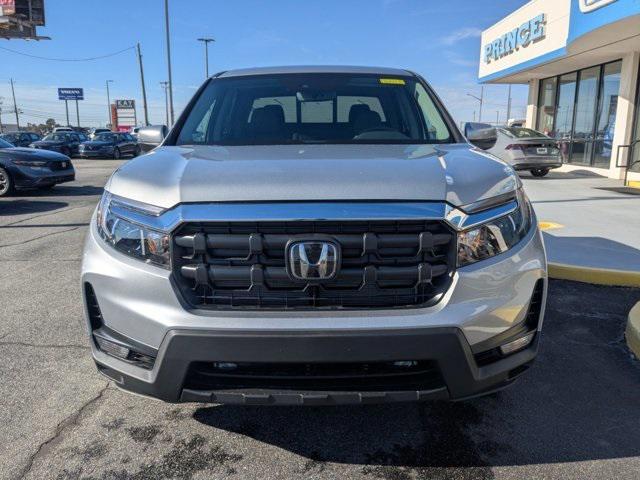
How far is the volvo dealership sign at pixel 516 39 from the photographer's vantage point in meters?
17.1

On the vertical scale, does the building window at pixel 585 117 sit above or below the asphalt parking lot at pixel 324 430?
above

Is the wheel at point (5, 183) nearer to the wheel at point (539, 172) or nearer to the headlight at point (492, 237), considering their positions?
the headlight at point (492, 237)

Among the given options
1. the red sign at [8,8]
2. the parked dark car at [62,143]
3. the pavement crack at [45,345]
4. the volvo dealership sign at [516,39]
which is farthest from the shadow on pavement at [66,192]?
the red sign at [8,8]

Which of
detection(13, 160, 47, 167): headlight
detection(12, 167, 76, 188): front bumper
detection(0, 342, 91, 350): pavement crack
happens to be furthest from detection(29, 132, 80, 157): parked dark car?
detection(0, 342, 91, 350): pavement crack

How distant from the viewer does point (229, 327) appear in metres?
2.01

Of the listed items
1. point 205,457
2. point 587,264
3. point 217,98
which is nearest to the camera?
point 205,457

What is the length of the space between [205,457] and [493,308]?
4.78ft

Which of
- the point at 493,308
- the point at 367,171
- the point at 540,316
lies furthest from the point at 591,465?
the point at 367,171

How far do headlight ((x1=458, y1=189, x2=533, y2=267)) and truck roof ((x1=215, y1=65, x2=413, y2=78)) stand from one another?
74.3 inches

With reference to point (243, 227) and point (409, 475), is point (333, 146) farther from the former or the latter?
point (409, 475)

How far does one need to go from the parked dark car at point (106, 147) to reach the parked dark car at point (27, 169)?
1675cm

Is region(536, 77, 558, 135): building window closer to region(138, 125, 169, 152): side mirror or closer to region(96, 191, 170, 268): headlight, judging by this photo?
region(138, 125, 169, 152): side mirror

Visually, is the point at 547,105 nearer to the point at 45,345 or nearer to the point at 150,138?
the point at 150,138

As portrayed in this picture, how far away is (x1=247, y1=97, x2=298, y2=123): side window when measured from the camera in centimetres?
350
